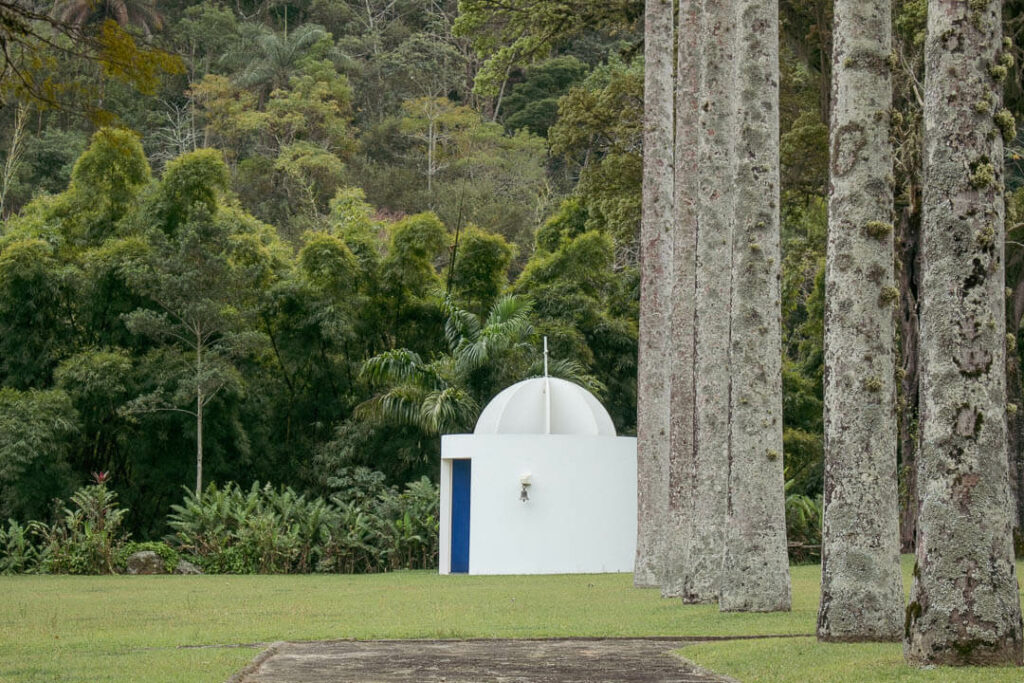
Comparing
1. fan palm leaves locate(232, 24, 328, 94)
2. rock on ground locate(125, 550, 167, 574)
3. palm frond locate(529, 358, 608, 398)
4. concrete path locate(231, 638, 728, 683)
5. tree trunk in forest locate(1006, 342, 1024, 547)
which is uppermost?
fan palm leaves locate(232, 24, 328, 94)

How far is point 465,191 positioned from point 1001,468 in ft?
123

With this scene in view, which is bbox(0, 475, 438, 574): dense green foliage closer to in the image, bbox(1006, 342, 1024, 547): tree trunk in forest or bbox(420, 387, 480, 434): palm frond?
bbox(420, 387, 480, 434): palm frond

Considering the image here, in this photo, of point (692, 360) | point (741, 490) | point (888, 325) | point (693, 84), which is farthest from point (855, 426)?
point (693, 84)

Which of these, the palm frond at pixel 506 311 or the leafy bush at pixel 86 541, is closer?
the leafy bush at pixel 86 541

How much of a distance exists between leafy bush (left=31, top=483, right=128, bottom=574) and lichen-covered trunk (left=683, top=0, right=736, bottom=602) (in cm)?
1252

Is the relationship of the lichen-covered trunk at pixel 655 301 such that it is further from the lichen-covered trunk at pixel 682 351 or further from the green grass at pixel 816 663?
the green grass at pixel 816 663

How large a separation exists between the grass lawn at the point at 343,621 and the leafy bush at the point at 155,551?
1.94 meters

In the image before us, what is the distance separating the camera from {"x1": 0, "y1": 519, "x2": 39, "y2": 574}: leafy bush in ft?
76.2

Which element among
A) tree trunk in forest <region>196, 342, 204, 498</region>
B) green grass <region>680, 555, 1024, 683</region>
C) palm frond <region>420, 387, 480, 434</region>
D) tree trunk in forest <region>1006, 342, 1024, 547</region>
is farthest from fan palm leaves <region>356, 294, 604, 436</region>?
green grass <region>680, 555, 1024, 683</region>

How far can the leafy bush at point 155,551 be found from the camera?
76.5ft

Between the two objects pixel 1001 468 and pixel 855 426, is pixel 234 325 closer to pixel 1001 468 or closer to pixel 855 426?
pixel 855 426

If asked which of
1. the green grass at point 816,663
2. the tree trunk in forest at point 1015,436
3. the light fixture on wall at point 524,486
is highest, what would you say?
the tree trunk in forest at point 1015,436

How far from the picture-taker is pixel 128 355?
26.3m

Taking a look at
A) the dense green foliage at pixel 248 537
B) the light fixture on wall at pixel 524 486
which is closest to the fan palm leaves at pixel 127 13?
the dense green foliage at pixel 248 537
